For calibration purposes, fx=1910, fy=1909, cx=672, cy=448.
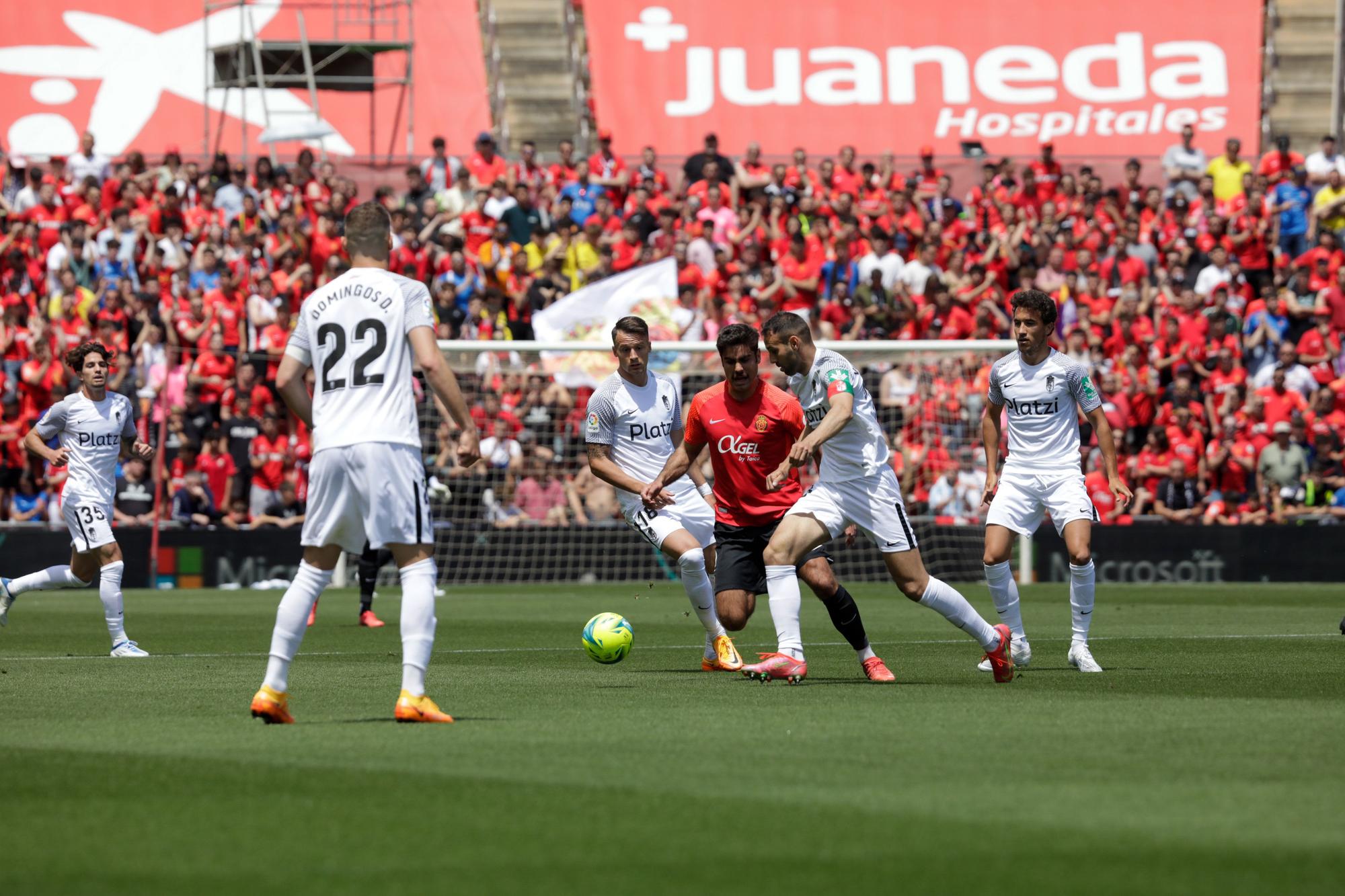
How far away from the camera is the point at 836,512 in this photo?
37.7 ft

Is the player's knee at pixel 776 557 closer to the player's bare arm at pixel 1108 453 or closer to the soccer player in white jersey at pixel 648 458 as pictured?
the soccer player in white jersey at pixel 648 458

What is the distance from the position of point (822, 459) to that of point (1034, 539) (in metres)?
15.3

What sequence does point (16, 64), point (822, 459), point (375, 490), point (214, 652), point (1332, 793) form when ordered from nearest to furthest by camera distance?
point (1332, 793), point (375, 490), point (822, 459), point (214, 652), point (16, 64)

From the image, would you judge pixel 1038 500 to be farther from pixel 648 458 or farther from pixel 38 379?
pixel 38 379

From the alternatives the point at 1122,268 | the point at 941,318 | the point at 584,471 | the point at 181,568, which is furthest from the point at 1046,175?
the point at 181,568

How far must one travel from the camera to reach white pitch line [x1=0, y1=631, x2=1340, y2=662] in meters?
14.1

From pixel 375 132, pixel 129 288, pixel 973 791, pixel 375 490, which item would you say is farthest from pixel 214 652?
pixel 375 132

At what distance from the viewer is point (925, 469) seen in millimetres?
25922

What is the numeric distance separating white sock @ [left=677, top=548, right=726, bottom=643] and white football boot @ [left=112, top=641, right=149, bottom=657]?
4270mm

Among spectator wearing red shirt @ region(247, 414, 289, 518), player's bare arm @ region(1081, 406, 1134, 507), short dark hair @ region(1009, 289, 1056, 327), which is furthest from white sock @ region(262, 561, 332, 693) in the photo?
spectator wearing red shirt @ region(247, 414, 289, 518)

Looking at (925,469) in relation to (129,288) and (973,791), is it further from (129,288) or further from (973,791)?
(973,791)

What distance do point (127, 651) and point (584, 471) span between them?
12.1 m

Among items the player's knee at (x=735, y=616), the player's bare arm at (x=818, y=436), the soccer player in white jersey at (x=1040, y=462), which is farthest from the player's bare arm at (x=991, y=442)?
the player's knee at (x=735, y=616)

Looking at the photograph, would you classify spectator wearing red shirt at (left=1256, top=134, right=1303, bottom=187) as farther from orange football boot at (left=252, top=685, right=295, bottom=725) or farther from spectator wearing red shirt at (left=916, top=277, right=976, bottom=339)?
orange football boot at (left=252, top=685, right=295, bottom=725)
